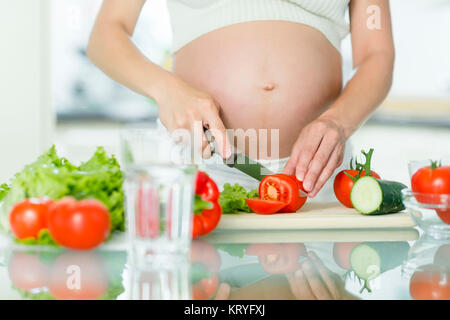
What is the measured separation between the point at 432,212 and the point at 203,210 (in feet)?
1.35

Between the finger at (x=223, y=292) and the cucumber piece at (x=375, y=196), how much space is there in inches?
22.2

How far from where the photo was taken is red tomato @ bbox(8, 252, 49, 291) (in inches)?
25.5

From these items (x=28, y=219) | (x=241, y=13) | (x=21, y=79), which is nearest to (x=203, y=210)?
(x=28, y=219)

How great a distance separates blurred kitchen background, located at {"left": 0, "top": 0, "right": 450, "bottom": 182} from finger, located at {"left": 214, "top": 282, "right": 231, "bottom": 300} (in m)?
2.81

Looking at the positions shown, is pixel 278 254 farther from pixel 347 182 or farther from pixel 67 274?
pixel 347 182

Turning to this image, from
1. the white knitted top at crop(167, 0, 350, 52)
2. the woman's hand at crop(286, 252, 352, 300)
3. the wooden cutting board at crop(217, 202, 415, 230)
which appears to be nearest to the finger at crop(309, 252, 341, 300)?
the woman's hand at crop(286, 252, 352, 300)

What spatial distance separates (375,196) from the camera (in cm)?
113

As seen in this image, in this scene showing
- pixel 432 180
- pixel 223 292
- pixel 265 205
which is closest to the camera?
pixel 223 292

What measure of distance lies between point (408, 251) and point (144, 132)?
1.51ft

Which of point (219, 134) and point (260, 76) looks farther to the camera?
point (260, 76)

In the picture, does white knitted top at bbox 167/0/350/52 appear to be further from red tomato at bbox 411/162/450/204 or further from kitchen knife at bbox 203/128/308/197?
red tomato at bbox 411/162/450/204

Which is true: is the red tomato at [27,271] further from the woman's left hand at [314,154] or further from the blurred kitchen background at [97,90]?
the blurred kitchen background at [97,90]
